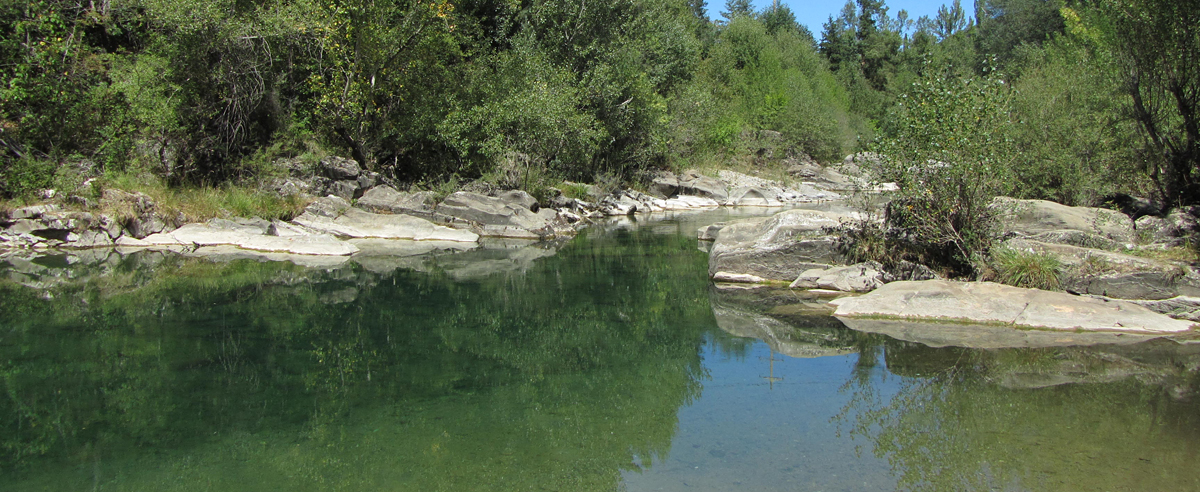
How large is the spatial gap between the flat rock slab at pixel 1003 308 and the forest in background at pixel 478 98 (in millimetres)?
2404

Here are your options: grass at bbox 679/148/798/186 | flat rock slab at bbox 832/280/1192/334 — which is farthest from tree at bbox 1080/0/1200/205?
grass at bbox 679/148/798/186

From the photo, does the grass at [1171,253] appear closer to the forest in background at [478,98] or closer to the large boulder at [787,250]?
the forest in background at [478,98]

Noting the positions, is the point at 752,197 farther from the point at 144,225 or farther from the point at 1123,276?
the point at 1123,276

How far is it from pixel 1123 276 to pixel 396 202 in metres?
18.1

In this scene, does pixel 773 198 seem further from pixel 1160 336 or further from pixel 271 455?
pixel 271 455

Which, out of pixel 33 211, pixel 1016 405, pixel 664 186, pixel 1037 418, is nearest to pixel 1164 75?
pixel 1016 405

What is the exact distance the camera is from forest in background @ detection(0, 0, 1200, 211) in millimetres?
14508

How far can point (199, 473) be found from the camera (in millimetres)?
6082

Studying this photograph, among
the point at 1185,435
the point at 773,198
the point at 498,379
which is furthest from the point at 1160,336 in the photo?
the point at 773,198

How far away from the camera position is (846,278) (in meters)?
13.3

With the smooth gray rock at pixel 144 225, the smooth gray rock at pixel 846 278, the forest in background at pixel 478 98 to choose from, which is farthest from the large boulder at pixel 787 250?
the smooth gray rock at pixel 144 225

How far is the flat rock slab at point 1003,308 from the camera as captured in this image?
10.1m

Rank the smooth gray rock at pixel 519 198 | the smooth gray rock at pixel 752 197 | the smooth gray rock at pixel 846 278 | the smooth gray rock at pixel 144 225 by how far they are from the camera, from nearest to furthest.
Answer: the smooth gray rock at pixel 846 278 → the smooth gray rock at pixel 144 225 → the smooth gray rock at pixel 519 198 → the smooth gray rock at pixel 752 197

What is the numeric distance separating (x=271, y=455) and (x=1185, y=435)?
7.78m
